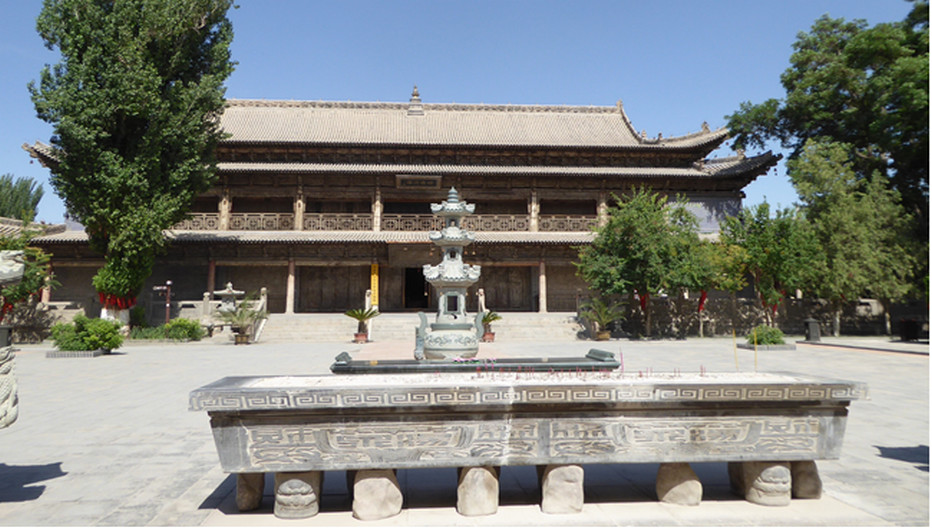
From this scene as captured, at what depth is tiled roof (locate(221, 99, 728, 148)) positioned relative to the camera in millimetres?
24422

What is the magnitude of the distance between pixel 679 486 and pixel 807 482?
86cm

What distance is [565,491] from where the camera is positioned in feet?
10.6

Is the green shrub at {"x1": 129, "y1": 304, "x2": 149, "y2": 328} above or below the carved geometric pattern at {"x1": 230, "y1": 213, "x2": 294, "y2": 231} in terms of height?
below

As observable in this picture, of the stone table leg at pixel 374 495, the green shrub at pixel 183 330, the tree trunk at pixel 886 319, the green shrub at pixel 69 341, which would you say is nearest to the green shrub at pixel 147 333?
the green shrub at pixel 183 330

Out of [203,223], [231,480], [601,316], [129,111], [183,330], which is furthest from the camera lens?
[203,223]

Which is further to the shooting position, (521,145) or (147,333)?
(521,145)

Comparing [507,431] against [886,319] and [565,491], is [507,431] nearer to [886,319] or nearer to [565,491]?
[565,491]

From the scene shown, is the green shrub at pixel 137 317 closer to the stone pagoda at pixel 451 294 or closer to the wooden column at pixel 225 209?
the wooden column at pixel 225 209

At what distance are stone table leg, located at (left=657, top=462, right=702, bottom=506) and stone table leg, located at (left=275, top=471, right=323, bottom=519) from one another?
2258 mm

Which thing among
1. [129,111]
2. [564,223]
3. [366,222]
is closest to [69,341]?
[129,111]

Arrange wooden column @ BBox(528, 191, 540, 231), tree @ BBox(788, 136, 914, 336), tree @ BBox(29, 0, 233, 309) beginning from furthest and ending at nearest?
→ 1. wooden column @ BBox(528, 191, 540, 231)
2. tree @ BBox(788, 136, 914, 336)
3. tree @ BBox(29, 0, 233, 309)

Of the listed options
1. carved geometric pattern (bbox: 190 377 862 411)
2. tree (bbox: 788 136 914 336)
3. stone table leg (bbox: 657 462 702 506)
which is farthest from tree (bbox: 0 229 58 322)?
tree (bbox: 788 136 914 336)

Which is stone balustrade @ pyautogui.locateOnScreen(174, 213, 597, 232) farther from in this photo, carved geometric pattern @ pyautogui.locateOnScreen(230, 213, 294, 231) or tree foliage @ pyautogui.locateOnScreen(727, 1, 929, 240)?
tree foliage @ pyautogui.locateOnScreen(727, 1, 929, 240)

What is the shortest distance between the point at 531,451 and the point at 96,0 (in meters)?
19.9
